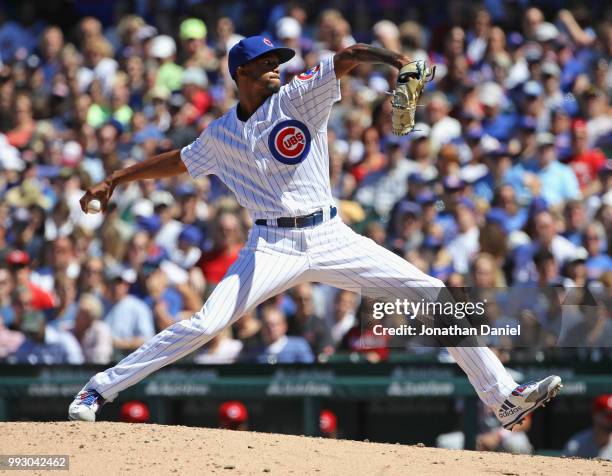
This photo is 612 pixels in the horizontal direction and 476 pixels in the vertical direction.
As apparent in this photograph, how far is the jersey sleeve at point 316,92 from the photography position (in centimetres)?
556

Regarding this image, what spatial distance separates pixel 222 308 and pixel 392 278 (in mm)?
832

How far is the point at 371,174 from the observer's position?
33.0ft

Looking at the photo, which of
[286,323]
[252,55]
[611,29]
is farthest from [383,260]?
[611,29]

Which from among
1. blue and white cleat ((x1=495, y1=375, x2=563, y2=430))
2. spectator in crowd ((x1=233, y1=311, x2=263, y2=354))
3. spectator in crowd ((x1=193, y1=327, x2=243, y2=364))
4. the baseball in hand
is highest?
the baseball in hand

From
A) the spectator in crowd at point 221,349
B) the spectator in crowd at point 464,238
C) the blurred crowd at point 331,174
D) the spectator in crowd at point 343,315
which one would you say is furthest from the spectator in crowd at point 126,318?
the spectator in crowd at point 464,238

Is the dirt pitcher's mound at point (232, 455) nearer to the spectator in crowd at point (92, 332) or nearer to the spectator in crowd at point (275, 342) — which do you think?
the spectator in crowd at point (275, 342)

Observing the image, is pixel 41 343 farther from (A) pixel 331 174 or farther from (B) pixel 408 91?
(B) pixel 408 91

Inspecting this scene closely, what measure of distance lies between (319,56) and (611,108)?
2899 mm

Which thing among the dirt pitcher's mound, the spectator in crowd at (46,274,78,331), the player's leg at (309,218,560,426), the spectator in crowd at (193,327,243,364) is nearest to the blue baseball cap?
the player's leg at (309,218,560,426)

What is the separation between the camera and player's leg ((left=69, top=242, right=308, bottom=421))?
557cm

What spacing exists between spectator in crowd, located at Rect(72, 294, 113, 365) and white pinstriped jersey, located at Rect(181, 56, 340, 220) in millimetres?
3251

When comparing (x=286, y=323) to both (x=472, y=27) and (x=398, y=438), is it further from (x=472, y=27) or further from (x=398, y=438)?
(x=472, y=27)

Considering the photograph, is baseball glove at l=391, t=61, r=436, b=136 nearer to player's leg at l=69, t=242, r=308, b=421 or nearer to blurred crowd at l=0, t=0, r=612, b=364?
player's leg at l=69, t=242, r=308, b=421

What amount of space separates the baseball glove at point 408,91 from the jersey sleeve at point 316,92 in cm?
44
